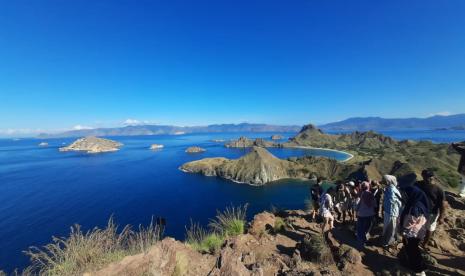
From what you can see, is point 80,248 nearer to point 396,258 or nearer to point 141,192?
point 396,258

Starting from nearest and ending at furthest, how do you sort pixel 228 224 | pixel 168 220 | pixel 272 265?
pixel 272 265, pixel 228 224, pixel 168 220

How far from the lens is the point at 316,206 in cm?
1101

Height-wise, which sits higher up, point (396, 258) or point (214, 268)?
point (214, 268)

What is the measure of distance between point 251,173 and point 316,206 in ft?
204

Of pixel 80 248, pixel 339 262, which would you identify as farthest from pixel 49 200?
pixel 339 262

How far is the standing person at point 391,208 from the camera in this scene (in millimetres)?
6988

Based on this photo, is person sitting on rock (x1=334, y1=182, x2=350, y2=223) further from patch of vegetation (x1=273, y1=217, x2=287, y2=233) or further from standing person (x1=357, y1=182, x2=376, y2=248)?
patch of vegetation (x1=273, y1=217, x2=287, y2=233)

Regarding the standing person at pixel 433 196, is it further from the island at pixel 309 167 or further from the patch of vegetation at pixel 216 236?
the island at pixel 309 167

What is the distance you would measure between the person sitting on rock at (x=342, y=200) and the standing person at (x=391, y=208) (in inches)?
114

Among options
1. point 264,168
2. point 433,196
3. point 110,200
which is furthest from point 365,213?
point 264,168

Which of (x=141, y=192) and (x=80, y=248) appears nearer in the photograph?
(x=80, y=248)

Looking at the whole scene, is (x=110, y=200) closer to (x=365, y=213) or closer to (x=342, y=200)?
(x=342, y=200)

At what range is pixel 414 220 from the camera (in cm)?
618

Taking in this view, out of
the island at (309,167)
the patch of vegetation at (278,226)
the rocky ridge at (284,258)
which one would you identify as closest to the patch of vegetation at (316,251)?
the rocky ridge at (284,258)
